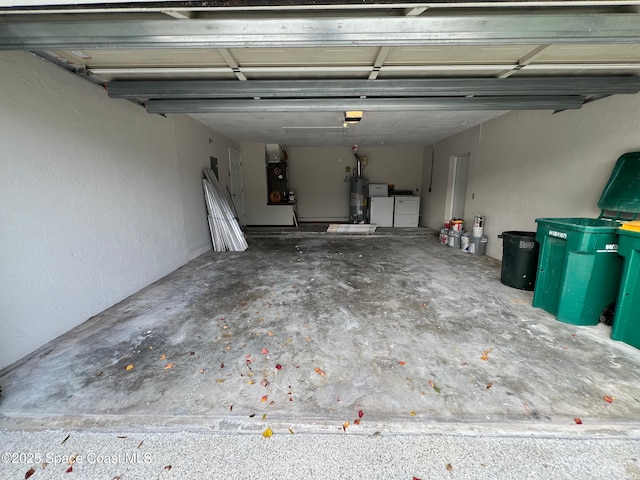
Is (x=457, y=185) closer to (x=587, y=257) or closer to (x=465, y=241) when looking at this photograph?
(x=465, y=241)

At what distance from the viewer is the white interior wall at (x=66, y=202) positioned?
1.98 meters

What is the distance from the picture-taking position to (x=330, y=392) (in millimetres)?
1699

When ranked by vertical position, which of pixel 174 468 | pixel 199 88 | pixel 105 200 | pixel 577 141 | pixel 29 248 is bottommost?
pixel 174 468

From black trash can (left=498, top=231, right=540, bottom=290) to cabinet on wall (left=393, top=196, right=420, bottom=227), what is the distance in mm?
4153

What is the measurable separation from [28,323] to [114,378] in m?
1.00

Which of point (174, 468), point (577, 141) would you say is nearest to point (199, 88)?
point (174, 468)

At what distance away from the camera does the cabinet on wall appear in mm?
7453

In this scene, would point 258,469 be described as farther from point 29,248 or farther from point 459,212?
point 459,212

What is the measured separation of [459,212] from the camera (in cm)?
664

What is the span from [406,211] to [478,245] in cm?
279

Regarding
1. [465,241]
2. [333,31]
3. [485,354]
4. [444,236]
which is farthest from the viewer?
[444,236]

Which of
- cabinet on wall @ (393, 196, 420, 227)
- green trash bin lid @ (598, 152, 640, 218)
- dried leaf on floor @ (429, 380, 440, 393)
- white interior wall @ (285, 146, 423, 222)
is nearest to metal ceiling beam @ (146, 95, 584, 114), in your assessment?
green trash bin lid @ (598, 152, 640, 218)

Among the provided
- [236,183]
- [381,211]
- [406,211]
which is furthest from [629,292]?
[236,183]

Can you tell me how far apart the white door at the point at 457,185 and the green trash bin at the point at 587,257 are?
3.58 metres
